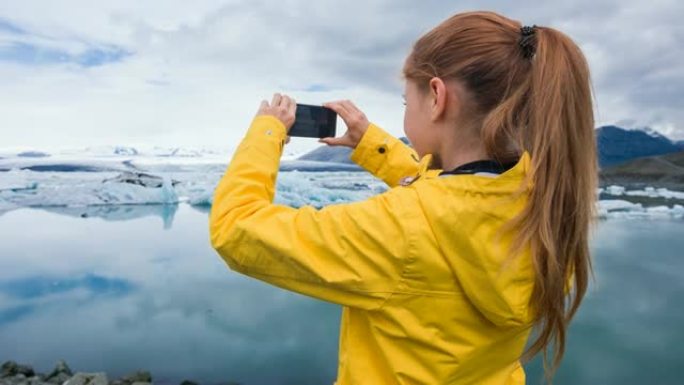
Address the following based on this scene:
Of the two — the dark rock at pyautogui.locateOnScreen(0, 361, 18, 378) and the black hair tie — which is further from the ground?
the black hair tie

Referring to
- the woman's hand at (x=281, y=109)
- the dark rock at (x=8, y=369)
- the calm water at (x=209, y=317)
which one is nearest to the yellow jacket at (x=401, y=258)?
the woman's hand at (x=281, y=109)

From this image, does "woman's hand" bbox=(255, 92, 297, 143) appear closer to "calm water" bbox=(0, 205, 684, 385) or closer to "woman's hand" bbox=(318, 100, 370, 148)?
"woman's hand" bbox=(318, 100, 370, 148)

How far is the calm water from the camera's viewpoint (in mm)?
4645

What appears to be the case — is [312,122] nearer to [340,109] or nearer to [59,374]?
[340,109]

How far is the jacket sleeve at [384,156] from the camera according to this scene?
4.07 ft

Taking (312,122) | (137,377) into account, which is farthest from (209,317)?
(312,122)

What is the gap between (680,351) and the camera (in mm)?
4961

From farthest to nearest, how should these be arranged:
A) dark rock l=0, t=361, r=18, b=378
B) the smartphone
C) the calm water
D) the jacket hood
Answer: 1. the calm water
2. dark rock l=0, t=361, r=18, b=378
3. the smartphone
4. the jacket hood

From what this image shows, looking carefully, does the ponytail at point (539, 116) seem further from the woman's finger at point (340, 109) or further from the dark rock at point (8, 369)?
the dark rock at point (8, 369)

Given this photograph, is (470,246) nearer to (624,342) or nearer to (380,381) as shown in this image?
Answer: (380,381)

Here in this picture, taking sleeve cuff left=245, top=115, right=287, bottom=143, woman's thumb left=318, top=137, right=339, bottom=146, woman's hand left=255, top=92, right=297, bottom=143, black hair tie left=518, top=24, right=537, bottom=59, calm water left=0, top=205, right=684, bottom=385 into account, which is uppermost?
black hair tie left=518, top=24, right=537, bottom=59

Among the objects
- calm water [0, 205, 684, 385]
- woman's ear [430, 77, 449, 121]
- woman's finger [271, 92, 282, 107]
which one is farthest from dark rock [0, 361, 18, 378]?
woman's ear [430, 77, 449, 121]

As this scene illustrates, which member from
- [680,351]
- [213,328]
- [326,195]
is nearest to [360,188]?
[326,195]

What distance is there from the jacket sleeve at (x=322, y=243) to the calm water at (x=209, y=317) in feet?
12.7
